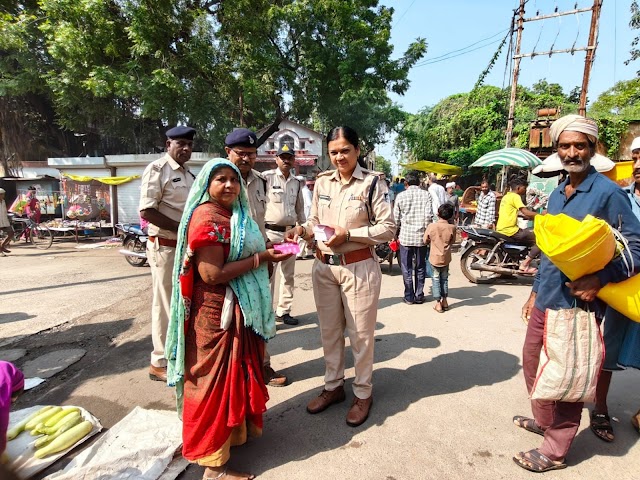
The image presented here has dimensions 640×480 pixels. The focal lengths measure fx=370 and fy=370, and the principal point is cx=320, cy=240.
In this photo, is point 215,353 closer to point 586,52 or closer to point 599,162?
point 599,162

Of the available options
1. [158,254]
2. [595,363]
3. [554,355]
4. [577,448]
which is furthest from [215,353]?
[577,448]

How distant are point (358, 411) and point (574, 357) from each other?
1.33 metres

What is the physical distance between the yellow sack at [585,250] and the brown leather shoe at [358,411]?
1497 mm

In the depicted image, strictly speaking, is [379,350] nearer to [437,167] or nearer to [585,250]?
[585,250]

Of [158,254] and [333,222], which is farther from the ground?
[333,222]

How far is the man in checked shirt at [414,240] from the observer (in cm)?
511

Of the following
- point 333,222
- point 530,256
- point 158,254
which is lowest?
point 530,256

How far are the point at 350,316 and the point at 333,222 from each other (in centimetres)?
65

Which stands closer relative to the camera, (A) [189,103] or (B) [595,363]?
(B) [595,363]

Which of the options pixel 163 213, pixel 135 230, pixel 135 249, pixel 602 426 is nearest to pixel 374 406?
pixel 602 426

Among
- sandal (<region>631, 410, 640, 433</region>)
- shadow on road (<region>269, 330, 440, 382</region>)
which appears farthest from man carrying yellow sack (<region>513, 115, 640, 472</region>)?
shadow on road (<region>269, 330, 440, 382</region>)

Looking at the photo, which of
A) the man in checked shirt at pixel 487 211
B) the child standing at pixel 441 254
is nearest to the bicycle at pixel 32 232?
the child standing at pixel 441 254

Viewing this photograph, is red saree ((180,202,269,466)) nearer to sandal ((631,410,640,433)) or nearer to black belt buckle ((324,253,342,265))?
black belt buckle ((324,253,342,265))

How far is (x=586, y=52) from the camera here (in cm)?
971
